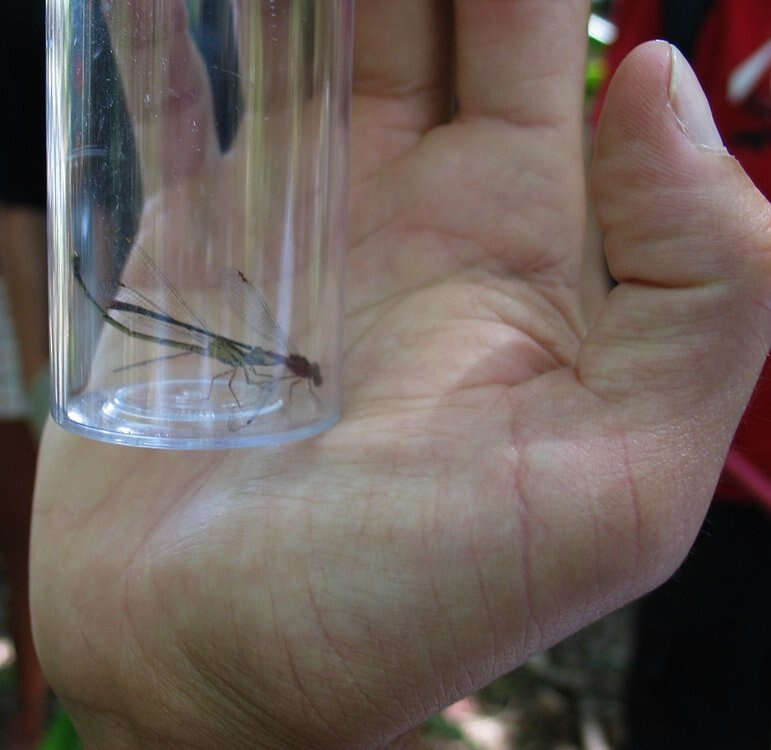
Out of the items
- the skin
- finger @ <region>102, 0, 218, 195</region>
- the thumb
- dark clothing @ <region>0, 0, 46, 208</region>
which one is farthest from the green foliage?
dark clothing @ <region>0, 0, 46, 208</region>

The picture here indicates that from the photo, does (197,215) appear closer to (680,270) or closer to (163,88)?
(163,88)

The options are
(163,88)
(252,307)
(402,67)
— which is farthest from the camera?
(402,67)

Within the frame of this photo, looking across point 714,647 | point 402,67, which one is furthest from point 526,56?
point 714,647

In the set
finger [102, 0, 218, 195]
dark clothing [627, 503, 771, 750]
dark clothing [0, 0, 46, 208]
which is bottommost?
dark clothing [627, 503, 771, 750]

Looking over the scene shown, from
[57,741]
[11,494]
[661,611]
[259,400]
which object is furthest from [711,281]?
[11,494]

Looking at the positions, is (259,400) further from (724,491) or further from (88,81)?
(724,491)

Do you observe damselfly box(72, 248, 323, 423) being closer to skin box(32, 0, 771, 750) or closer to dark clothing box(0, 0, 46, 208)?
skin box(32, 0, 771, 750)

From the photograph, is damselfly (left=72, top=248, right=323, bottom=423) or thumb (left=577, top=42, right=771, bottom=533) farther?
damselfly (left=72, top=248, right=323, bottom=423)
